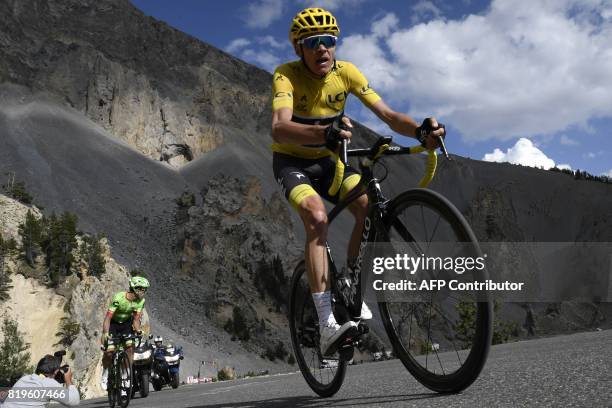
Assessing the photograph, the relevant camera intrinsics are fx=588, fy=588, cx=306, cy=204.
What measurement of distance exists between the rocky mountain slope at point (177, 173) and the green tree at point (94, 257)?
1250 cm

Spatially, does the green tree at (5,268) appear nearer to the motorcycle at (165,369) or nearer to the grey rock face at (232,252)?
the grey rock face at (232,252)

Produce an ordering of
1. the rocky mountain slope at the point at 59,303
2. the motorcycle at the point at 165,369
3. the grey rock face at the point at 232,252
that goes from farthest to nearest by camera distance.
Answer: the grey rock face at the point at 232,252 → the rocky mountain slope at the point at 59,303 → the motorcycle at the point at 165,369

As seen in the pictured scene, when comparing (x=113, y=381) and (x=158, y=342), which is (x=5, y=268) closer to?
(x=158, y=342)

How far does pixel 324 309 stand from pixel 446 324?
3.00 ft

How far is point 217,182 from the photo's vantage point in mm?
87125

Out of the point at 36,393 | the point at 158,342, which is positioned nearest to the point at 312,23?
the point at 36,393

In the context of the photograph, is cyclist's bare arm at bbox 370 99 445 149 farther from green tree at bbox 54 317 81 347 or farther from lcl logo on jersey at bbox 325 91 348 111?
green tree at bbox 54 317 81 347

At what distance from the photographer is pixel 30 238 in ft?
171

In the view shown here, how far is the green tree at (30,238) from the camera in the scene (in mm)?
51875

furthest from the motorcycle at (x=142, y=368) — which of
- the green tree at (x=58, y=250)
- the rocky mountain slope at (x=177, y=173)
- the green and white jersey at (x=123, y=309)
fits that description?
the rocky mountain slope at (x=177, y=173)

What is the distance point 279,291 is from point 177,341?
64.3 ft

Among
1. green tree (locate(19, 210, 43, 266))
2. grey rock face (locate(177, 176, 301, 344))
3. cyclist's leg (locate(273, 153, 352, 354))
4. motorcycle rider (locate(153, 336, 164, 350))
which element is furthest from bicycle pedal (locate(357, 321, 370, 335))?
grey rock face (locate(177, 176, 301, 344))

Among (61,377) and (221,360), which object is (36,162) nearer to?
(221,360)

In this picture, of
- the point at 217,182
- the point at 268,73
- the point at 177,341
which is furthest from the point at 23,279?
the point at 268,73
